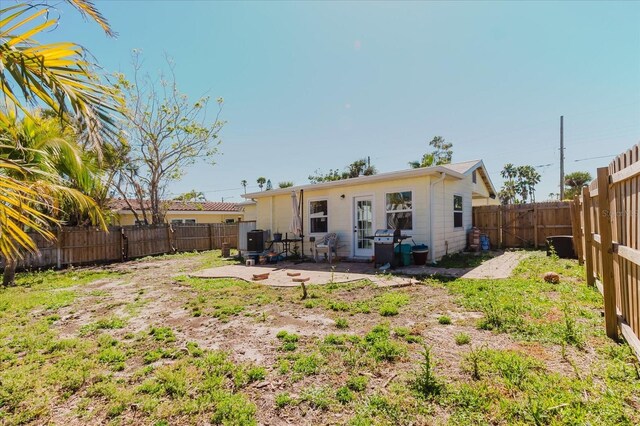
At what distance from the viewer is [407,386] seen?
8.11 ft

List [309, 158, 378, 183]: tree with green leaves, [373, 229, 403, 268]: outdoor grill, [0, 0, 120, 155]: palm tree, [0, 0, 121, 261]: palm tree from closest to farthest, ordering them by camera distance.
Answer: [0, 0, 121, 261]: palm tree
[0, 0, 120, 155]: palm tree
[373, 229, 403, 268]: outdoor grill
[309, 158, 378, 183]: tree with green leaves

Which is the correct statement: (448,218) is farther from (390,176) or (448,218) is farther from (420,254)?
(390,176)

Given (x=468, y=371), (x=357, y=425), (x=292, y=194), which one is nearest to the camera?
(x=357, y=425)

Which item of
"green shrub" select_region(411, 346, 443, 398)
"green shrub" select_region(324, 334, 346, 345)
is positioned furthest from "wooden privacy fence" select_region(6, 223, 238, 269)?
"green shrub" select_region(411, 346, 443, 398)

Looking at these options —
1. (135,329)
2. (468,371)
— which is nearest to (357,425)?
(468,371)

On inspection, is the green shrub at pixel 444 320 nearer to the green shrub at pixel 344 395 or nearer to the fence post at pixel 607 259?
the fence post at pixel 607 259

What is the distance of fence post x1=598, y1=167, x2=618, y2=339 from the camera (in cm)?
311

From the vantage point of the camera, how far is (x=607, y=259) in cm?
319

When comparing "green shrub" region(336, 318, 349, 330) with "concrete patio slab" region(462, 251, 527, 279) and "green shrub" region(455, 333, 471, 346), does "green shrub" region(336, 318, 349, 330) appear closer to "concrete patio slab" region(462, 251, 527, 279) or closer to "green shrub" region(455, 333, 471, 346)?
"green shrub" region(455, 333, 471, 346)

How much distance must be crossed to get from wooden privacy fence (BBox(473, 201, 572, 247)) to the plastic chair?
276 inches

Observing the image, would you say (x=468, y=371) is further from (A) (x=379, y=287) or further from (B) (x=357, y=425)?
(A) (x=379, y=287)

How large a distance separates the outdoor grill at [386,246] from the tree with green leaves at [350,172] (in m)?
21.7

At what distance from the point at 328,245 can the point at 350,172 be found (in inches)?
859

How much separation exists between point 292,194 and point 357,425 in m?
9.18
